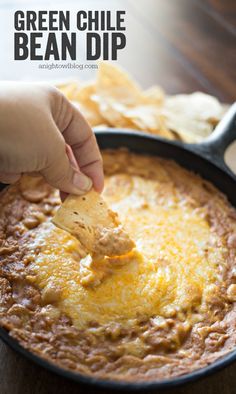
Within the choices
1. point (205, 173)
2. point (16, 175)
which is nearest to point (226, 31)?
point (205, 173)

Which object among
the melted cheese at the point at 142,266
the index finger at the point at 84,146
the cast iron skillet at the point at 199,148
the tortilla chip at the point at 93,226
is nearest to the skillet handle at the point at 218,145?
the cast iron skillet at the point at 199,148

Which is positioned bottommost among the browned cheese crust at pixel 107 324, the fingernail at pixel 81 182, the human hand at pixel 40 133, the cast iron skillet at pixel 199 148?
the browned cheese crust at pixel 107 324

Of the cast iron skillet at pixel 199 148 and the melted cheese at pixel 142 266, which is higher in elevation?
the cast iron skillet at pixel 199 148

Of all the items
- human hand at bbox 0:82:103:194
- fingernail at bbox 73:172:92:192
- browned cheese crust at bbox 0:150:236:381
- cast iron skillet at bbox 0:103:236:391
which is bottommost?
browned cheese crust at bbox 0:150:236:381

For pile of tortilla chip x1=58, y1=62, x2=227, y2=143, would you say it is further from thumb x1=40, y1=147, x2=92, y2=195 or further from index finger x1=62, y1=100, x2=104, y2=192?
thumb x1=40, y1=147, x2=92, y2=195

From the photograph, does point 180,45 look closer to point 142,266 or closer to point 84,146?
point 84,146

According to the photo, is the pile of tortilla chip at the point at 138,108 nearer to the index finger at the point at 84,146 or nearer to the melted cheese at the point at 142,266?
the melted cheese at the point at 142,266

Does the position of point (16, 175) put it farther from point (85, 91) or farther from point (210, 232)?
point (85, 91)

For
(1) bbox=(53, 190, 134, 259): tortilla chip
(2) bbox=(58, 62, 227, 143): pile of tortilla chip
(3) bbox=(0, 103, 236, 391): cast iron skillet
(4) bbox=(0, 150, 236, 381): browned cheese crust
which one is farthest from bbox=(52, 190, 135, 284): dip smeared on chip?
(2) bbox=(58, 62, 227, 143): pile of tortilla chip
